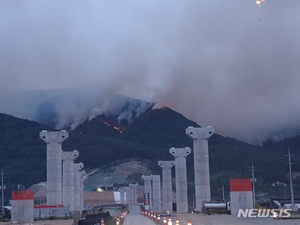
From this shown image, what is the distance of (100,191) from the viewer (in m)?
167

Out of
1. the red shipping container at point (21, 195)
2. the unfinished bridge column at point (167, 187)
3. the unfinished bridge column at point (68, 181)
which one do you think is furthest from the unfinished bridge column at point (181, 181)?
the red shipping container at point (21, 195)

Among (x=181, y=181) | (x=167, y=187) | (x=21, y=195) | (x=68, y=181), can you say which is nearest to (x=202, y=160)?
(x=181, y=181)

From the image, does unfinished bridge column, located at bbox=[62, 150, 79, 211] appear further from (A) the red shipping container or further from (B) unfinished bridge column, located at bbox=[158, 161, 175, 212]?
(A) the red shipping container

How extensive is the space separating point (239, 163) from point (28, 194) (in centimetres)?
13855

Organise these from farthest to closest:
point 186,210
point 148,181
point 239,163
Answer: point 239,163 → point 148,181 → point 186,210

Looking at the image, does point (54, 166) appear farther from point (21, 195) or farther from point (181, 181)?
point (21, 195)

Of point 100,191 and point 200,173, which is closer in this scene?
point 200,173

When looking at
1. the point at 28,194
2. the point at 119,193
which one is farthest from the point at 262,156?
the point at 28,194

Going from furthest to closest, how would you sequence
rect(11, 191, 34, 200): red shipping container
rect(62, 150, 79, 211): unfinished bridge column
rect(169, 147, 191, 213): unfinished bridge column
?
rect(62, 150, 79, 211): unfinished bridge column → rect(169, 147, 191, 213): unfinished bridge column → rect(11, 191, 34, 200): red shipping container

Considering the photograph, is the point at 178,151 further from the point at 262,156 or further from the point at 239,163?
the point at 262,156

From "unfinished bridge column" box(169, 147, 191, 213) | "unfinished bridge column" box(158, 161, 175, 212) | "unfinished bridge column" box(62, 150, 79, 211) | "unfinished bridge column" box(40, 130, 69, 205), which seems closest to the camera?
"unfinished bridge column" box(40, 130, 69, 205)

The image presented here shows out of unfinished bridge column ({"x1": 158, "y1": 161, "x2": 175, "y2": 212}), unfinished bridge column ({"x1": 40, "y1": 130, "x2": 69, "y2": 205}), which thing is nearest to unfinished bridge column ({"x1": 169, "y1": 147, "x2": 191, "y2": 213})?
unfinished bridge column ({"x1": 158, "y1": 161, "x2": 175, "y2": 212})

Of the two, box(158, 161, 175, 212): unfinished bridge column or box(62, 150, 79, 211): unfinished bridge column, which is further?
box(158, 161, 175, 212): unfinished bridge column

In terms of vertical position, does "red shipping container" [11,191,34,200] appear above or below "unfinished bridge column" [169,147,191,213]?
below
